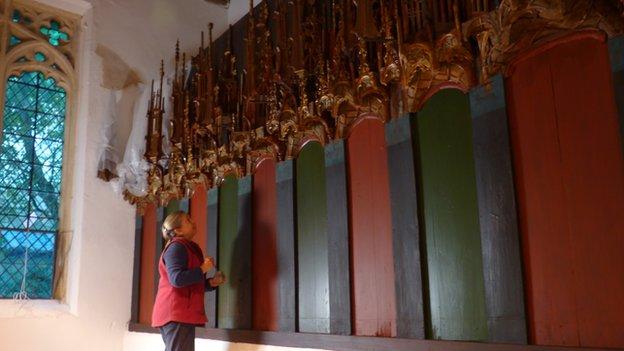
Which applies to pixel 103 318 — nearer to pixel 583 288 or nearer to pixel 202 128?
pixel 202 128

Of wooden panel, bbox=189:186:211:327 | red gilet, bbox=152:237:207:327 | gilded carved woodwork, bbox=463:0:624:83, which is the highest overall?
gilded carved woodwork, bbox=463:0:624:83

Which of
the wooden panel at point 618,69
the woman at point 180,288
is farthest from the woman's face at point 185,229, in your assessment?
the wooden panel at point 618,69

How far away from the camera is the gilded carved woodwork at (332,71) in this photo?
9.19 ft

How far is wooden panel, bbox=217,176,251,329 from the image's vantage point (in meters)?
4.62

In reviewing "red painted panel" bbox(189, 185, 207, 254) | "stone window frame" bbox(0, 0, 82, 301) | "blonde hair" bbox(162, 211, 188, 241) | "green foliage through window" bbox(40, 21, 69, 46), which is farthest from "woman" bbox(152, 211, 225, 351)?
"green foliage through window" bbox(40, 21, 69, 46)

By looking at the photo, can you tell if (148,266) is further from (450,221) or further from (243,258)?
(450,221)

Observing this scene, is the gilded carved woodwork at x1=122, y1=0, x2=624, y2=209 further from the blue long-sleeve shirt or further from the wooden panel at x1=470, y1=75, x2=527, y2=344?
the blue long-sleeve shirt

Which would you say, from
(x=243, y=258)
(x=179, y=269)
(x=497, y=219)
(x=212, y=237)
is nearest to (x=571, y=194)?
(x=497, y=219)

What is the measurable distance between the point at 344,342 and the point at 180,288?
1.21m

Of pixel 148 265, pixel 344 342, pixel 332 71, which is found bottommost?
pixel 344 342

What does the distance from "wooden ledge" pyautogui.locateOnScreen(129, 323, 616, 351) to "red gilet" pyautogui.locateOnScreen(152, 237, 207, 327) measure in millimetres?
511

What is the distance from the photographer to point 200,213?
5.44 m

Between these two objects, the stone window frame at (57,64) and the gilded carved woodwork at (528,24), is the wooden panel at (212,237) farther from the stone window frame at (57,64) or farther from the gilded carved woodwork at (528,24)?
the gilded carved woodwork at (528,24)

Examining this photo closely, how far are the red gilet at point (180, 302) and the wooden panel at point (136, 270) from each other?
2.22 metres
